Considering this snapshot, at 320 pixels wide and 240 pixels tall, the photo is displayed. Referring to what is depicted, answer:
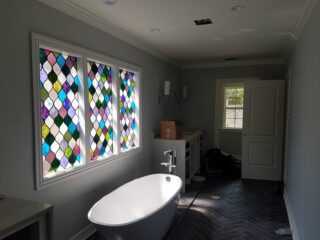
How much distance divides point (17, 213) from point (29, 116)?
3.00 feet

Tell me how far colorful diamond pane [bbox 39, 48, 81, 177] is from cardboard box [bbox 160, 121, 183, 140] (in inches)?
73.9

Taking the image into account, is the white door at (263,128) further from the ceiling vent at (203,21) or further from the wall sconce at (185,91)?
the ceiling vent at (203,21)

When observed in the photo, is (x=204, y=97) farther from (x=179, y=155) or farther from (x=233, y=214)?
(x=233, y=214)

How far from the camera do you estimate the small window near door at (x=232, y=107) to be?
5.90m

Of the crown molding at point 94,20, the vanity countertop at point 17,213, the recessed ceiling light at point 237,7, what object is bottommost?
the vanity countertop at point 17,213

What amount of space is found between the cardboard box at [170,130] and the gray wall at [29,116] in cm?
122

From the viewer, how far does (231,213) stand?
339 centimetres

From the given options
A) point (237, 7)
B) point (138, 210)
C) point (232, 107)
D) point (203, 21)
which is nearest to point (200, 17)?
point (203, 21)

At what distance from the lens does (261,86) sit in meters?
4.71

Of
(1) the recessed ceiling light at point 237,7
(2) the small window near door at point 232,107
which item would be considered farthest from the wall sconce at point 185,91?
(1) the recessed ceiling light at point 237,7

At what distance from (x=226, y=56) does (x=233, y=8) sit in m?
2.58

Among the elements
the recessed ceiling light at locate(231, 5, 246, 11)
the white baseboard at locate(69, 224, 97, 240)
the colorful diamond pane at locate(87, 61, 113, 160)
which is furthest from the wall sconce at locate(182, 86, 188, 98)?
the white baseboard at locate(69, 224, 97, 240)

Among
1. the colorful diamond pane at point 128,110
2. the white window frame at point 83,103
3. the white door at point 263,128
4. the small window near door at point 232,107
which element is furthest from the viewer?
the small window near door at point 232,107

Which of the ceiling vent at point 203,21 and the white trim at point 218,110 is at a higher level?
the ceiling vent at point 203,21
